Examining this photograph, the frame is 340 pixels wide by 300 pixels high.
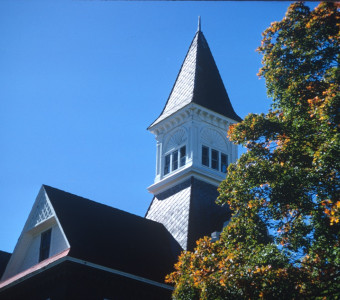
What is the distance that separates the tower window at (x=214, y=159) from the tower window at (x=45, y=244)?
34.0ft

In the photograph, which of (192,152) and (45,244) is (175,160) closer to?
(192,152)

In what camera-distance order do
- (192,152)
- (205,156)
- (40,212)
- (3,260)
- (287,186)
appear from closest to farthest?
(287,186) → (40,212) → (3,260) → (192,152) → (205,156)

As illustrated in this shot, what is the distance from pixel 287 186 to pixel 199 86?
18582 mm

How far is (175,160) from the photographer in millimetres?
30297

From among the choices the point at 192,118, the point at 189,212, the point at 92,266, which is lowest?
the point at 92,266

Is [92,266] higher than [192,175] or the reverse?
the reverse

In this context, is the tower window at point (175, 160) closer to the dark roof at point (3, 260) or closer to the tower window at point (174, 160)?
the tower window at point (174, 160)

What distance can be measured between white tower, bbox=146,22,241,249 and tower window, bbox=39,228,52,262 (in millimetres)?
6404

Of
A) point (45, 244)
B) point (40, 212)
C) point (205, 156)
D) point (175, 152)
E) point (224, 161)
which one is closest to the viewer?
point (45, 244)

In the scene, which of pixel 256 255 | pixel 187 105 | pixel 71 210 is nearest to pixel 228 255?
pixel 256 255

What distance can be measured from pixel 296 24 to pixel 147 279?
12224 mm

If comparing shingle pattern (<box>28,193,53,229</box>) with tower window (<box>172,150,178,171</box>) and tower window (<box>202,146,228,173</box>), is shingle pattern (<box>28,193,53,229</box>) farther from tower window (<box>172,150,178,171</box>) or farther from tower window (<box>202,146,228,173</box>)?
tower window (<box>202,146,228,173</box>)

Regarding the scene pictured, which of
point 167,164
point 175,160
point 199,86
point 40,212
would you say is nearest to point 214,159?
point 175,160

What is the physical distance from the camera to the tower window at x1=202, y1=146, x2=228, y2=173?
2968 centimetres
